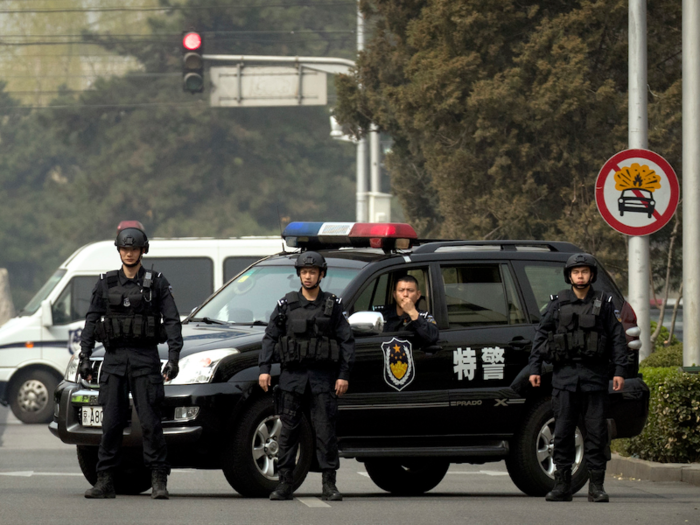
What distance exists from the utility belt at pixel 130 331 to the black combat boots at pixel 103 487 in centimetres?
82

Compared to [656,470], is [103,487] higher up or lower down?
higher up

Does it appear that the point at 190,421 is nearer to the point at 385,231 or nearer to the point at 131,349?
the point at 131,349

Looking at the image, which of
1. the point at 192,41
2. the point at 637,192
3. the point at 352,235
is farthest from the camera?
the point at 192,41

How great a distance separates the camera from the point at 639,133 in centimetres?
1369

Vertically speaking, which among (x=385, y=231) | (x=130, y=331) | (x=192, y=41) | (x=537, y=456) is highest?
(x=192, y=41)

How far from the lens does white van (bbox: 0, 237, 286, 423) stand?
19.3m

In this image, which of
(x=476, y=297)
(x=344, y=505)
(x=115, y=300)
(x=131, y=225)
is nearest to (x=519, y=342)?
(x=476, y=297)

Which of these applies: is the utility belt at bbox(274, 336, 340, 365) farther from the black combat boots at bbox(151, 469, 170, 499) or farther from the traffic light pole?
the traffic light pole

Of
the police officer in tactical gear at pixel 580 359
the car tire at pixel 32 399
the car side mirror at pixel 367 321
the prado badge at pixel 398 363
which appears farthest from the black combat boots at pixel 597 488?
the car tire at pixel 32 399

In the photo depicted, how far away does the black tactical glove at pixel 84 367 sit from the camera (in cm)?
901

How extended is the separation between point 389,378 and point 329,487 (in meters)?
0.85

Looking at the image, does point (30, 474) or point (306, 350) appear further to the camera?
point (30, 474)

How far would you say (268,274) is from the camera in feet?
34.0

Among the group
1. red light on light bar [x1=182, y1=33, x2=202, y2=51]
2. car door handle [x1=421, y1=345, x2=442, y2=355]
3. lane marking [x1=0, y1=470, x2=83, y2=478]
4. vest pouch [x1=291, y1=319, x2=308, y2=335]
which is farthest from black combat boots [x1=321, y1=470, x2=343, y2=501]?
red light on light bar [x1=182, y1=33, x2=202, y2=51]
